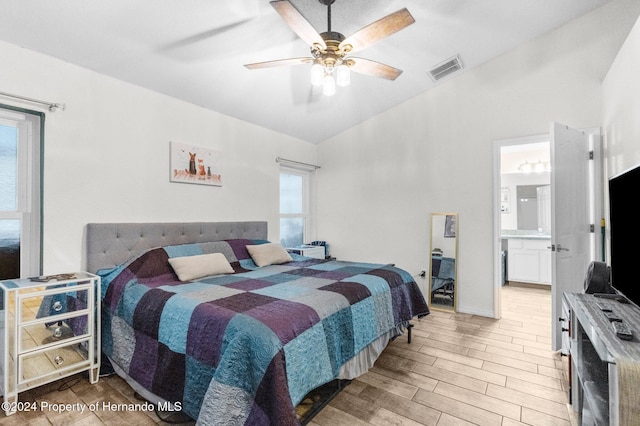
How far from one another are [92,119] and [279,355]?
252 cm

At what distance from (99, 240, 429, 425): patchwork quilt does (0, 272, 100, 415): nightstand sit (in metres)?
0.14

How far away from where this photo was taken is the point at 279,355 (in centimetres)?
143

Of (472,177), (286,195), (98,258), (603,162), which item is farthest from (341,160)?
(98,258)

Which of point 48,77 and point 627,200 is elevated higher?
point 48,77

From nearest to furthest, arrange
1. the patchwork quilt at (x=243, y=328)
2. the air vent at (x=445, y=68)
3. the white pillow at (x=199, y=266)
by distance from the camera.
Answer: the patchwork quilt at (x=243, y=328), the white pillow at (x=199, y=266), the air vent at (x=445, y=68)

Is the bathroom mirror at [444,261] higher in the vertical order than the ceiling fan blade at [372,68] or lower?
lower

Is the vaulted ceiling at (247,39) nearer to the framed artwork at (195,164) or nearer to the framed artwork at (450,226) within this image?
the framed artwork at (195,164)

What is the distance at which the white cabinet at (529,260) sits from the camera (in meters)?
4.91

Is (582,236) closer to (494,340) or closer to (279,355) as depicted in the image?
(494,340)

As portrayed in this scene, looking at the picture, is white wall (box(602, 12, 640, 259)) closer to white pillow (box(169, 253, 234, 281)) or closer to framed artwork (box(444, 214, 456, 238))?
framed artwork (box(444, 214, 456, 238))

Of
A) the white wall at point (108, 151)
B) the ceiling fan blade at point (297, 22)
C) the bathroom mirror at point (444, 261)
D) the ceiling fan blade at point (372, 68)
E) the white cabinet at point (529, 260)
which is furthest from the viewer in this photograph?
the white cabinet at point (529, 260)

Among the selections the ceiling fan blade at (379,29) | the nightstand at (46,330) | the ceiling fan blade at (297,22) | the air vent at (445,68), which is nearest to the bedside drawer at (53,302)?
the nightstand at (46,330)

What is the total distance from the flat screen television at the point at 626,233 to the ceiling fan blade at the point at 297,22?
182 cm

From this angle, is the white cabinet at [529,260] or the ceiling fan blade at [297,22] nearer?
the ceiling fan blade at [297,22]
